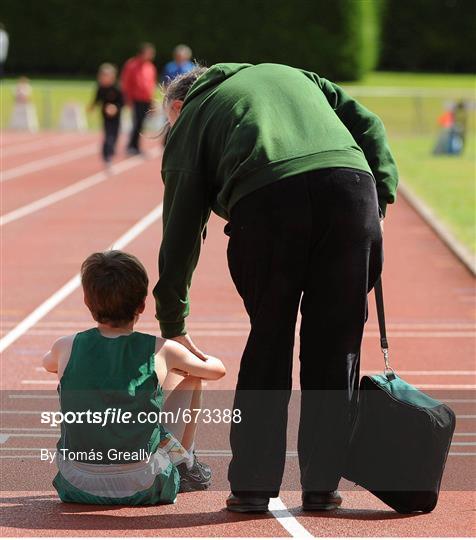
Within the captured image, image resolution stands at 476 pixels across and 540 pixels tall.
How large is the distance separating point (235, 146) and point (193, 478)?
1.36m

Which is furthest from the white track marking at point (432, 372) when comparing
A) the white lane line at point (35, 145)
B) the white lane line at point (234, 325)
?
the white lane line at point (35, 145)

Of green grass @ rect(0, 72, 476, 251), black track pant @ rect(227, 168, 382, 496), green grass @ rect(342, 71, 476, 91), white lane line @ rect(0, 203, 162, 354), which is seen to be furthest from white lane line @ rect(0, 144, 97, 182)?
green grass @ rect(342, 71, 476, 91)

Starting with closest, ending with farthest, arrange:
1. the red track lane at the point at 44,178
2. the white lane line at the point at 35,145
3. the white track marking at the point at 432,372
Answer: the white track marking at the point at 432,372 → the red track lane at the point at 44,178 → the white lane line at the point at 35,145

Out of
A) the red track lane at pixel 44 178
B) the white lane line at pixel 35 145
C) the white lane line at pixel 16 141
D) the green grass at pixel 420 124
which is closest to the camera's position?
the green grass at pixel 420 124

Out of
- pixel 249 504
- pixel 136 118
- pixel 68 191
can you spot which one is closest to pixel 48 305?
pixel 249 504

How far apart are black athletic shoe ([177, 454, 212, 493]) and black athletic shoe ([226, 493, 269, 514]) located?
→ 393mm

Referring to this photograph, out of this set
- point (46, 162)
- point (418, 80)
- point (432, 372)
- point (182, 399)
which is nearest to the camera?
point (182, 399)

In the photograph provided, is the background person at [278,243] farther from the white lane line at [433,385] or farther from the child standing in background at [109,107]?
the child standing in background at [109,107]

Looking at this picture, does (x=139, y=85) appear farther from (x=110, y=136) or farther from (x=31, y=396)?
(x=31, y=396)

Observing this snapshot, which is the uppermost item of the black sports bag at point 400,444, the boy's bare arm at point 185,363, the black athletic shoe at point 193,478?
the boy's bare arm at point 185,363

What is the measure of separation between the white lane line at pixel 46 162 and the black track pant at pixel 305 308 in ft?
55.8

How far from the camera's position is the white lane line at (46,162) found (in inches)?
894

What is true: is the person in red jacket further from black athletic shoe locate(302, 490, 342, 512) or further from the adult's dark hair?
black athletic shoe locate(302, 490, 342, 512)

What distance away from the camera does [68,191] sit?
1981 cm
